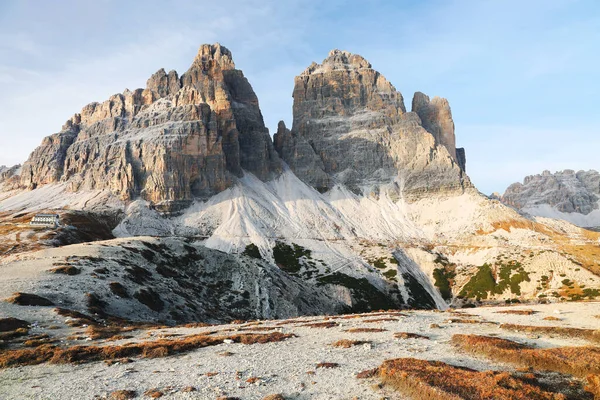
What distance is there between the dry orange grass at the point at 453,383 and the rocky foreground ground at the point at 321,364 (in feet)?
0.17

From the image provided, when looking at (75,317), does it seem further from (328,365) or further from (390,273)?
(390,273)

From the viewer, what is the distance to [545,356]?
2295cm

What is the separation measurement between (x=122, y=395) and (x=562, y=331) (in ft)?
103

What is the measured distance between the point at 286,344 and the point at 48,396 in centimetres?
1582

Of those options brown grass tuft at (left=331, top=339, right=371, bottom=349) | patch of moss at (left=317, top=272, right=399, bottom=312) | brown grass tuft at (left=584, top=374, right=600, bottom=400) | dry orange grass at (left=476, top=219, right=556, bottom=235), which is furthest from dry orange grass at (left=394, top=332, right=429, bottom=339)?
dry orange grass at (left=476, top=219, right=556, bottom=235)

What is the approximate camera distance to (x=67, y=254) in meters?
75.1

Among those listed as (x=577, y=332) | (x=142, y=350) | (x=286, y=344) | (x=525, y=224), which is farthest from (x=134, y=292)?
(x=525, y=224)

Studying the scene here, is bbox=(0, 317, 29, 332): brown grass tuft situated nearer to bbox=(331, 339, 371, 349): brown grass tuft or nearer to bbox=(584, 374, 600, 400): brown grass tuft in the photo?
bbox=(331, 339, 371, 349): brown grass tuft

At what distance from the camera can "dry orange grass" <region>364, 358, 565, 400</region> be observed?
17438 mm

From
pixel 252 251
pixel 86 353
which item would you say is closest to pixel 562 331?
pixel 86 353

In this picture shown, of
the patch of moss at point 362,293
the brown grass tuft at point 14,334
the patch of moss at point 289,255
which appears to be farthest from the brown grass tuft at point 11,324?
the patch of moss at point 289,255

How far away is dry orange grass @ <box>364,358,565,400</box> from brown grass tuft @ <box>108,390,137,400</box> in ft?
38.1

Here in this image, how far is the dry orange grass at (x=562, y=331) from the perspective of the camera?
3001 cm

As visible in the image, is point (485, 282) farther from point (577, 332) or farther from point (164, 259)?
point (577, 332)
